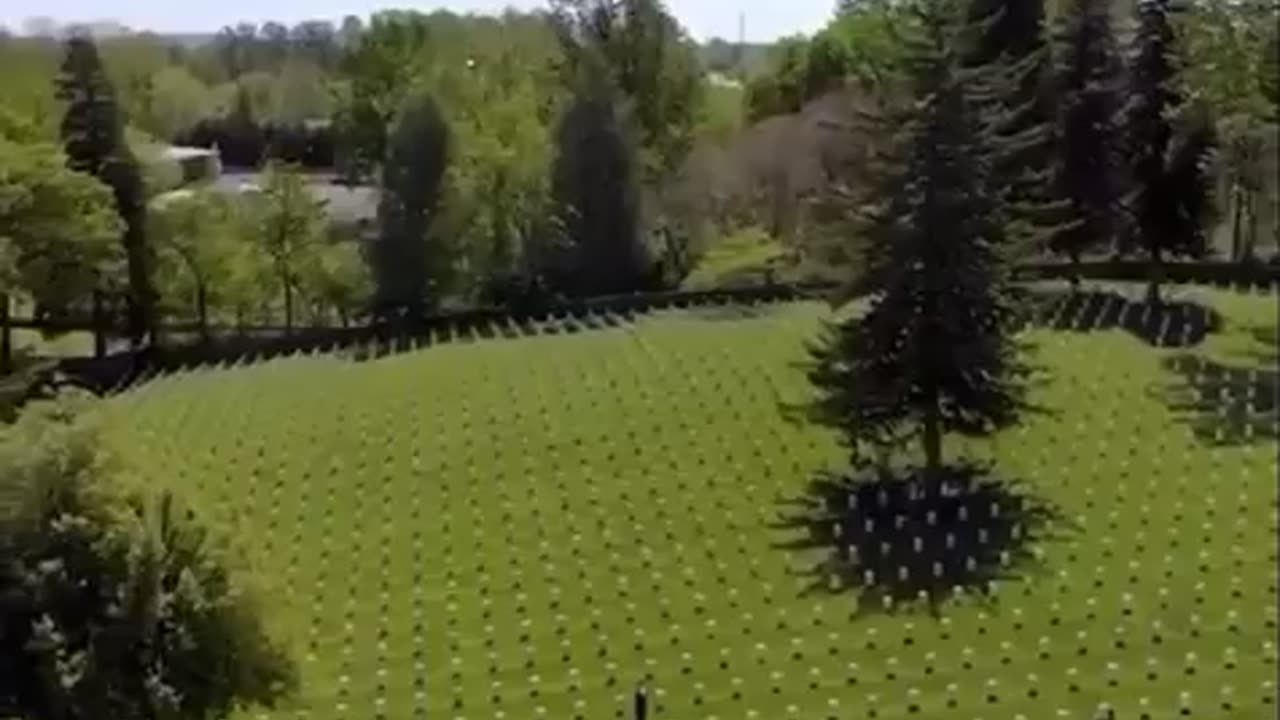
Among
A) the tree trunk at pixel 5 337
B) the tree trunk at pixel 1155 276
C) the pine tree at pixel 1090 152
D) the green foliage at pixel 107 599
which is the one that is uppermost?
the pine tree at pixel 1090 152

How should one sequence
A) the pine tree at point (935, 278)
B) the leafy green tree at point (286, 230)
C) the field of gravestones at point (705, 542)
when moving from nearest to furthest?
the field of gravestones at point (705, 542), the pine tree at point (935, 278), the leafy green tree at point (286, 230)

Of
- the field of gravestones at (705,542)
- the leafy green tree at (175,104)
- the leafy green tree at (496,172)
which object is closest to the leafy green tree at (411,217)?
the leafy green tree at (496,172)

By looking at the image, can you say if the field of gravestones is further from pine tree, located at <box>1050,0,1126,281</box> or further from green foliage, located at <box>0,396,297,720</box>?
pine tree, located at <box>1050,0,1126,281</box>

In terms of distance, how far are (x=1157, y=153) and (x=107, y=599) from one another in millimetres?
19309

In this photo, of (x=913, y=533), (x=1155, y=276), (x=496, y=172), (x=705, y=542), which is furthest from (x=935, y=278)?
(x=496, y=172)

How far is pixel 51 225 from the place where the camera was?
105 ft

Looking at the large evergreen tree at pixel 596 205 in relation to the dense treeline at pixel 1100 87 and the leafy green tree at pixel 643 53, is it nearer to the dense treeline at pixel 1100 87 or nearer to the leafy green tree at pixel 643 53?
the leafy green tree at pixel 643 53

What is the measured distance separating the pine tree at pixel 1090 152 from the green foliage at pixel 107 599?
17.7 metres

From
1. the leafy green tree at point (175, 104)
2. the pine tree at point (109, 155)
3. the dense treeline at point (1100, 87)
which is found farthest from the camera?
the leafy green tree at point (175, 104)

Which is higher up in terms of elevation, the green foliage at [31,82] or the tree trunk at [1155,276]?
the green foliage at [31,82]

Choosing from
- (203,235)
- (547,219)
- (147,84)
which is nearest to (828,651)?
(547,219)

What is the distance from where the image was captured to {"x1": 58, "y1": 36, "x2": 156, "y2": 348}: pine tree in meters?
34.4

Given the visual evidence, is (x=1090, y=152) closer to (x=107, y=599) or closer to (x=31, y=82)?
(x=107, y=599)

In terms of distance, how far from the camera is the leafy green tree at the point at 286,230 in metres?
36.8
